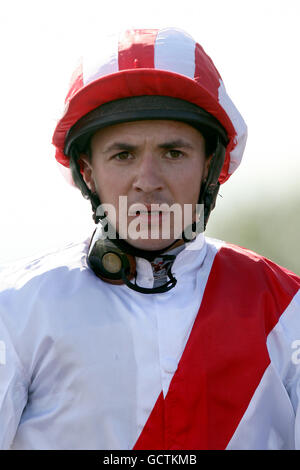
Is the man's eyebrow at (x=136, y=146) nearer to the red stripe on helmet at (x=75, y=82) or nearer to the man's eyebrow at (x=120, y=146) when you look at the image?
the man's eyebrow at (x=120, y=146)

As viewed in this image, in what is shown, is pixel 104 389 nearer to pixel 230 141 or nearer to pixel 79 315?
pixel 79 315

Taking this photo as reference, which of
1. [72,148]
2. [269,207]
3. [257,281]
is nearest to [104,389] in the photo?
[257,281]

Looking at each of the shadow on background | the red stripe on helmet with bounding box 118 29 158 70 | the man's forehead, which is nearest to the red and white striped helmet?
the red stripe on helmet with bounding box 118 29 158 70

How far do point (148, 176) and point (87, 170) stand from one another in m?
0.49

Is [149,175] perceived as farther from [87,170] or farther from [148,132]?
[87,170]

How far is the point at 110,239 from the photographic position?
352 cm

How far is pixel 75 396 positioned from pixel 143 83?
4.13 ft

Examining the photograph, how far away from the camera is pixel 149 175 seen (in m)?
3.32

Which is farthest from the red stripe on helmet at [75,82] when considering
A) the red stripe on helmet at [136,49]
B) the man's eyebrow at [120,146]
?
the man's eyebrow at [120,146]

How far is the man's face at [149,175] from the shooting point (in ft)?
11.0

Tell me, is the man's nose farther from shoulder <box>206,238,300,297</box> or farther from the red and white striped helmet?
shoulder <box>206,238,300,297</box>

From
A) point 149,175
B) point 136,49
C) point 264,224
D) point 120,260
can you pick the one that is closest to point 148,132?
point 149,175

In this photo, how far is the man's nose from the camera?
3311 mm

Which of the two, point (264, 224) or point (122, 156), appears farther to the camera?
point (264, 224)
